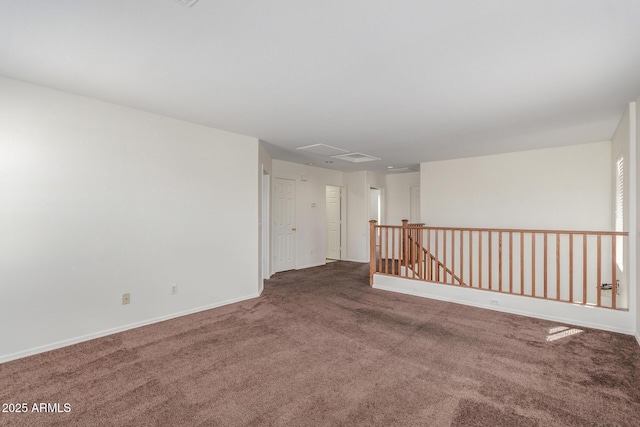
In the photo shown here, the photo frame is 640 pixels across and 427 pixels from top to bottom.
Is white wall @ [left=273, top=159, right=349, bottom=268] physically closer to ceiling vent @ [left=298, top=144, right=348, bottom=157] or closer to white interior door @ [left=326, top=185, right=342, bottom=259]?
white interior door @ [left=326, top=185, right=342, bottom=259]

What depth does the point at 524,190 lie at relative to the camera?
17.2 feet

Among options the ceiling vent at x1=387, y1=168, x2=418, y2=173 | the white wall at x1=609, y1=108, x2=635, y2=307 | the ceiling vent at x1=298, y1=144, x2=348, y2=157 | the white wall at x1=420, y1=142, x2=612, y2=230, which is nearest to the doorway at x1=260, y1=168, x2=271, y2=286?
the ceiling vent at x1=298, y1=144, x2=348, y2=157

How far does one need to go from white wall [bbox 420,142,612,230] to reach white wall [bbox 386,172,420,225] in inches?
58.0

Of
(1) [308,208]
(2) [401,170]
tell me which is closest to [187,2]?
(1) [308,208]

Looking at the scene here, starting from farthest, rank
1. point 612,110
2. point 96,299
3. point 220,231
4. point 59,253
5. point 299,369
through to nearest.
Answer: point 220,231, point 612,110, point 96,299, point 59,253, point 299,369

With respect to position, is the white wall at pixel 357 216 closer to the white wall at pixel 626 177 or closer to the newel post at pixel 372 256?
the newel post at pixel 372 256

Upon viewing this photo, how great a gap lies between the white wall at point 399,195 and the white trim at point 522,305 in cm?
352

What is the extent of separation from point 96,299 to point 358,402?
2.77 m

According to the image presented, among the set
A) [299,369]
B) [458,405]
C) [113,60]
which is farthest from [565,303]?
[113,60]

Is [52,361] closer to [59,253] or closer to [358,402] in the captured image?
[59,253]

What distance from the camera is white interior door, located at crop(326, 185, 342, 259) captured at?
308 inches

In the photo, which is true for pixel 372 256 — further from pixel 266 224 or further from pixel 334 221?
pixel 334 221

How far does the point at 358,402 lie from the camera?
197 centimetres

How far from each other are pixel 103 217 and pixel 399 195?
6.84 metres
